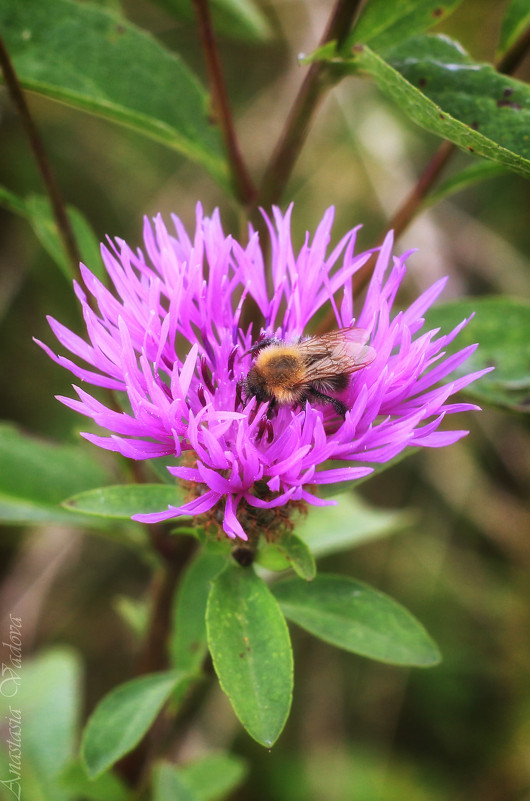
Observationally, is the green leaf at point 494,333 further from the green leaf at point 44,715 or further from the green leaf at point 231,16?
the green leaf at point 44,715

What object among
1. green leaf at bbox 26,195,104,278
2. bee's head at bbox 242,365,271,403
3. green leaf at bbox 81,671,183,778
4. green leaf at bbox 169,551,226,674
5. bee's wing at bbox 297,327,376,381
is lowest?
green leaf at bbox 81,671,183,778

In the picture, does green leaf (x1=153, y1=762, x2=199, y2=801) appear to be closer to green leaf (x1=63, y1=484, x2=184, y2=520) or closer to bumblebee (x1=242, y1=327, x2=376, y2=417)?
green leaf (x1=63, y1=484, x2=184, y2=520)

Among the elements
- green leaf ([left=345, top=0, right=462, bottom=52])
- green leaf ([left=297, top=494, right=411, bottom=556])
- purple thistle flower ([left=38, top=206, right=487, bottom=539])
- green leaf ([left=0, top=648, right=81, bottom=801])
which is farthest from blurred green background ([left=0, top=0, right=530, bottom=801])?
purple thistle flower ([left=38, top=206, right=487, bottom=539])

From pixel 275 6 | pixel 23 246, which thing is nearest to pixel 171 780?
pixel 23 246

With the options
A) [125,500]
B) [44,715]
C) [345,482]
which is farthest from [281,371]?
[44,715]

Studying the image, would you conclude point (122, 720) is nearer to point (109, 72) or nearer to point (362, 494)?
point (109, 72)

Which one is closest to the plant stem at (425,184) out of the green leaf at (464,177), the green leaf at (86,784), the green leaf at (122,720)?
the green leaf at (464,177)

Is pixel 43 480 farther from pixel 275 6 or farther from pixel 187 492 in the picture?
pixel 275 6
